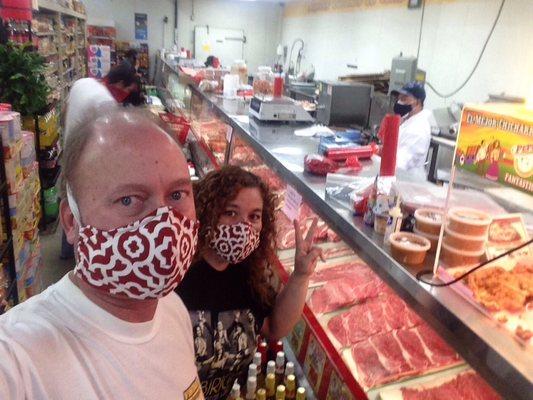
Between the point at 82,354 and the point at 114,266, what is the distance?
213mm

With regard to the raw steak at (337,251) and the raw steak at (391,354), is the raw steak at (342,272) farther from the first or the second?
the raw steak at (391,354)

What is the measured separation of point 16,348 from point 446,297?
105 cm

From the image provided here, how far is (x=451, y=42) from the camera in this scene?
24.2 ft

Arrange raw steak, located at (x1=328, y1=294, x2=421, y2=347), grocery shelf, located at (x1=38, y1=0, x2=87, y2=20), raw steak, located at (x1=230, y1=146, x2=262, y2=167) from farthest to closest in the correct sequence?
grocery shelf, located at (x1=38, y1=0, x2=87, y2=20) → raw steak, located at (x1=230, y1=146, x2=262, y2=167) → raw steak, located at (x1=328, y1=294, x2=421, y2=347)

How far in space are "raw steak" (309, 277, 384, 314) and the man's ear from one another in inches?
59.0

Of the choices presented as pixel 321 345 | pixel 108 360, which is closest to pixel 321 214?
pixel 321 345

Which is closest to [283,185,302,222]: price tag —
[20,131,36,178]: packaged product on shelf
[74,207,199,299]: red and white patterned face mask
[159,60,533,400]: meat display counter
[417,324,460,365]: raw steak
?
[159,60,533,400]: meat display counter

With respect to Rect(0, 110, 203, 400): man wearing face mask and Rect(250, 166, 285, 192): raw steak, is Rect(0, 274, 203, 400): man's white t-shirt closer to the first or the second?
Rect(0, 110, 203, 400): man wearing face mask

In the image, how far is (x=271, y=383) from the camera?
2150 mm

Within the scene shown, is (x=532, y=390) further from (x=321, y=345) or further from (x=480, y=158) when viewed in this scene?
(x=321, y=345)

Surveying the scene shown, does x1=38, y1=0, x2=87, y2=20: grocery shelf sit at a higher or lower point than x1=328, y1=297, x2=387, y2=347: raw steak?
higher

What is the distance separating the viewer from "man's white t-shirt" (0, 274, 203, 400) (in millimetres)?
951

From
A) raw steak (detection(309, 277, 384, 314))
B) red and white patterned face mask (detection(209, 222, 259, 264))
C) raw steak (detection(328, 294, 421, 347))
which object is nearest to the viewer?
red and white patterned face mask (detection(209, 222, 259, 264))

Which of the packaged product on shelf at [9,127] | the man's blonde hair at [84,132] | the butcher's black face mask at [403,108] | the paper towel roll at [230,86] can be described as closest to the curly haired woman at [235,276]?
the man's blonde hair at [84,132]
